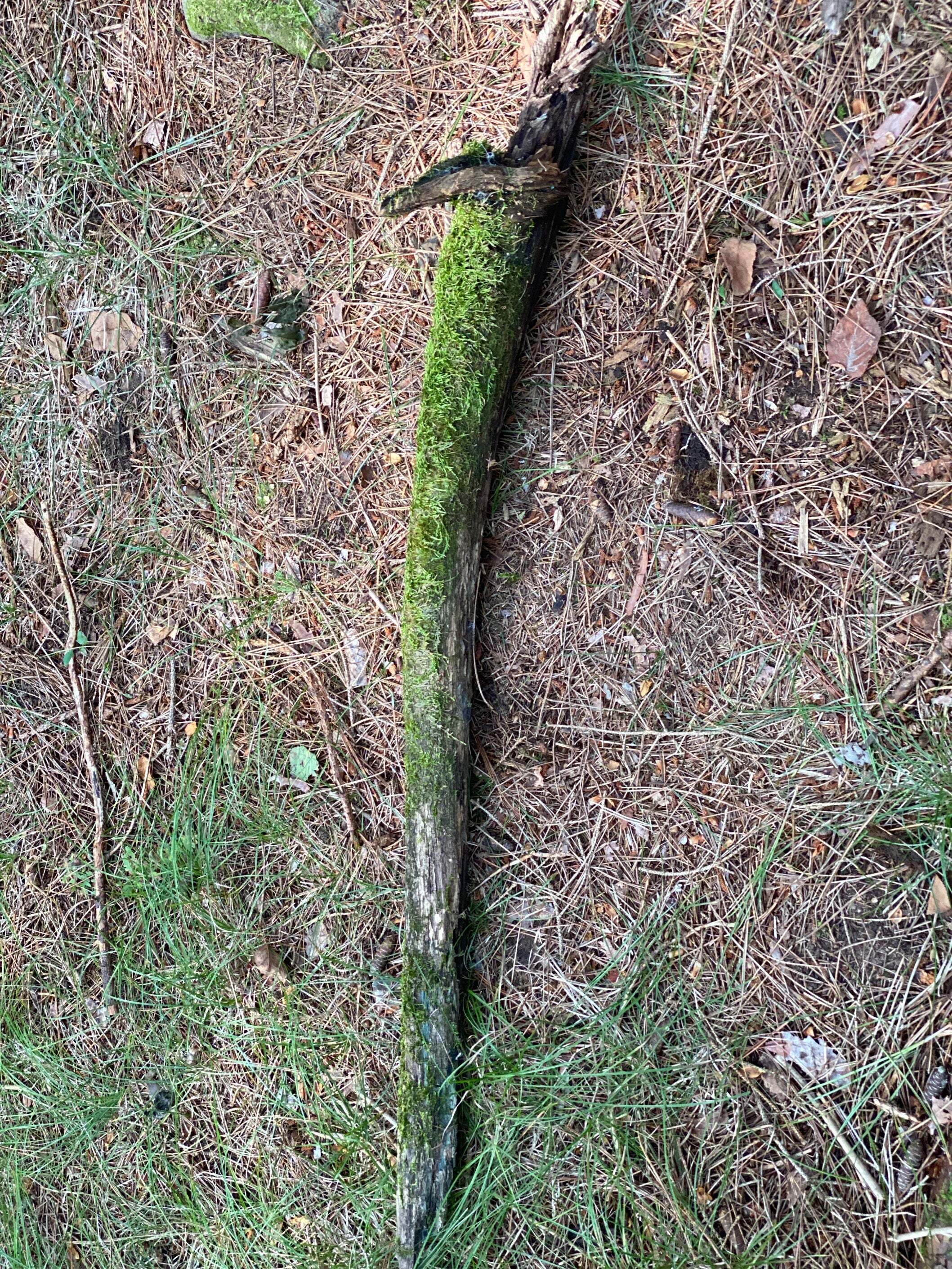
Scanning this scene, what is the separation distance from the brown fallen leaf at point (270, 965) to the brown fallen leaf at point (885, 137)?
8.67 feet

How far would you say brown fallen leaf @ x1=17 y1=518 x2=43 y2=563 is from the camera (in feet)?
8.56

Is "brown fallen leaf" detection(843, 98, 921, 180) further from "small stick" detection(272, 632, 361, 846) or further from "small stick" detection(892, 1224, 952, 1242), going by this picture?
"small stick" detection(892, 1224, 952, 1242)

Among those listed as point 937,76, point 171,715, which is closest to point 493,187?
point 937,76

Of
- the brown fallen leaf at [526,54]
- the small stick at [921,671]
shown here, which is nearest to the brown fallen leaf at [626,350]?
the brown fallen leaf at [526,54]

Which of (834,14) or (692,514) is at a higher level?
(834,14)

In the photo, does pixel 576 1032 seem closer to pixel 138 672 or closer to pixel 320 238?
pixel 138 672

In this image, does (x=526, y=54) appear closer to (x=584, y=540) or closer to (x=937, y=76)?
(x=937, y=76)

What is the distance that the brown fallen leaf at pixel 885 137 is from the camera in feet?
5.91

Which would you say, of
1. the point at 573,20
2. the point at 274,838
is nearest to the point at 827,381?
the point at 573,20

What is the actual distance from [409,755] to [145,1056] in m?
1.39

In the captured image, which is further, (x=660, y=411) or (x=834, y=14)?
(x=660, y=411)

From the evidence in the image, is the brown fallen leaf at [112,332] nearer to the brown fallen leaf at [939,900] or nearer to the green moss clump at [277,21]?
the green moss clump at [277,21]

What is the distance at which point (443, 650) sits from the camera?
6.77ft

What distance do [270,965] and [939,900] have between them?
185 centimetres
